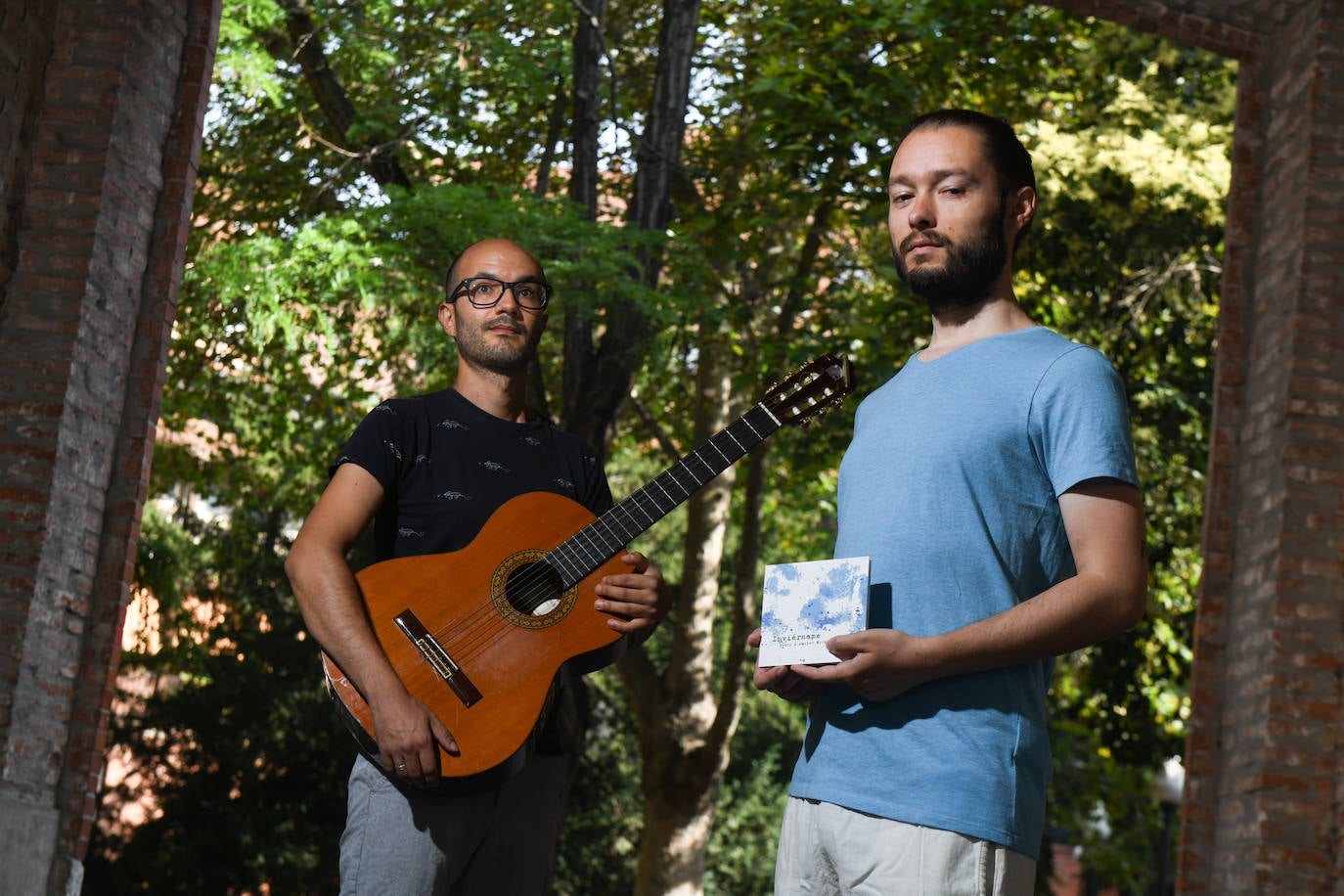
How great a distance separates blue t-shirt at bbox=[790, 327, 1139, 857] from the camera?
2084mm

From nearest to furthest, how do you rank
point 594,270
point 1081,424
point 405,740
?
point 1081,424
point 405,740
point 594,270

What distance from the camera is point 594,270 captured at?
8344 millimetres

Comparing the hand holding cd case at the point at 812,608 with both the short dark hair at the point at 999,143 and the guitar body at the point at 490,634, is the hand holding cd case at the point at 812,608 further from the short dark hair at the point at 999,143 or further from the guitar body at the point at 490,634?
the guitar body at the point at 490,634

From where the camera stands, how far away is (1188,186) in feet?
33.4

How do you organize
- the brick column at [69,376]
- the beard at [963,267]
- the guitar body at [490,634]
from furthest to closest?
the brick column at [69,376] → the guitar body at [490,634] → the beard at [963,267]

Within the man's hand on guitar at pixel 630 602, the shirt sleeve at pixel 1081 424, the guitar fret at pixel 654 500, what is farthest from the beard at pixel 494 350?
the shirt sleeve at pixel 1081 424

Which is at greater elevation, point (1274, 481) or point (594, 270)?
point (594, 270)

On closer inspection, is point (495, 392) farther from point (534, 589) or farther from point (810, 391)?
point (810, 391)

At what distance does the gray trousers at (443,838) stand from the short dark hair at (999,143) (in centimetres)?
156

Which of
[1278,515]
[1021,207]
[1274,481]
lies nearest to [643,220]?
[1274,481]

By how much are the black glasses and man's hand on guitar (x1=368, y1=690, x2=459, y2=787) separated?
1.01 metres

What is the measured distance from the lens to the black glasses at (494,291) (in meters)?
3.41

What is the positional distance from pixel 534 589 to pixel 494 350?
0.59 meters

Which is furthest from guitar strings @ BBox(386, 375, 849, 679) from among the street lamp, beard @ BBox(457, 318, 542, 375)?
the street lamp
